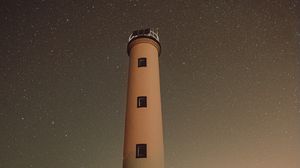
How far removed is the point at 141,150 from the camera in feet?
51.2

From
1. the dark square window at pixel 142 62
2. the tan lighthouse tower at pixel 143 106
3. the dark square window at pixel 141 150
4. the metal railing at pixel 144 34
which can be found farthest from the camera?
the metal railing at pixel 144 34

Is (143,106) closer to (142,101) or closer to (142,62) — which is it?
(142,101)

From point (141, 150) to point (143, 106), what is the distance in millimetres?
2107

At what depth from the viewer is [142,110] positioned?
54.4 feet

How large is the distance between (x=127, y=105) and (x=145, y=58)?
8.93 feet

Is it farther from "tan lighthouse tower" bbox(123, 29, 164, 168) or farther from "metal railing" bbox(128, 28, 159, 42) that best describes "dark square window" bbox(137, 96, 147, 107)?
"metal railing" bbox(128, 28, 159, 42)

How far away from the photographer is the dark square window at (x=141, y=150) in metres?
15.5

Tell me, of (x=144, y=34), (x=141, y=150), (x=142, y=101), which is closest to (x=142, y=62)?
(x=144, y=34)

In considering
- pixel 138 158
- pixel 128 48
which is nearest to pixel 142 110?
pixel 138 158

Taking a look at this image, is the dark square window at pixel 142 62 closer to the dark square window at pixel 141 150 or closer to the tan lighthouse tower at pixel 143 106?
the tan lighthouse tower at pixel 143 106

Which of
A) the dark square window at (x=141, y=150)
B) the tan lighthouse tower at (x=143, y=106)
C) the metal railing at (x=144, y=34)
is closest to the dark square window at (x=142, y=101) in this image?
the tan lighthouse tower at (x=143, y=106)

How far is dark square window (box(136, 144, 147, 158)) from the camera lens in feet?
50.9

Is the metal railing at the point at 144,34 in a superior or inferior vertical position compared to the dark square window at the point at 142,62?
superior

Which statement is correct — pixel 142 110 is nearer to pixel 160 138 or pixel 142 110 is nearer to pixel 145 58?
pixel 160 138
